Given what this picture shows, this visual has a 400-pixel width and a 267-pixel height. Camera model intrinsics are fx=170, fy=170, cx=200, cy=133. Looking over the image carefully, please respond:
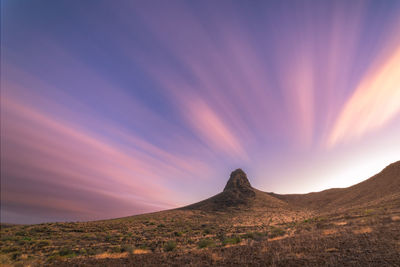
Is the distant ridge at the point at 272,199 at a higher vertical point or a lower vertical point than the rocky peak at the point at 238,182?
lower

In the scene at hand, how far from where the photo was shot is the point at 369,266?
23.6 ft

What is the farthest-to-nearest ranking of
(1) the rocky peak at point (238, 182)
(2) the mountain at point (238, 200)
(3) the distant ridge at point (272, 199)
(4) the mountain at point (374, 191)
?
(1) the rocky peak at point (238, 182)
(2) the mountain at point (238, 200)
(3) the distant ridge at point (272, 199)
(4) the mountain at point (374, 191)

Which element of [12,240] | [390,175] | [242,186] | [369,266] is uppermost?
[242,186]

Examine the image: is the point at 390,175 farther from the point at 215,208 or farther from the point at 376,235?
the point at 376,235

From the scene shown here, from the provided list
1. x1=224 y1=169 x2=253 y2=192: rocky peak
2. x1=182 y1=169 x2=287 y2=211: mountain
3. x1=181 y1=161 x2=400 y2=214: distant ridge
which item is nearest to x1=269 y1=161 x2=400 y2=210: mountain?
x1=181 y1=161 x2=400 y2=214: distant ridge

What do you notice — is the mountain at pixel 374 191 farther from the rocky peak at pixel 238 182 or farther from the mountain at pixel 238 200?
the rocky peak at pixel 238 182

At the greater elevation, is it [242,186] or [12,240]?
[242,186]

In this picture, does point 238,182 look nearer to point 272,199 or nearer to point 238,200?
point 272,199

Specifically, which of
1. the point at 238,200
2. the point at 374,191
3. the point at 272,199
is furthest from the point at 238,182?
the point at 374,191

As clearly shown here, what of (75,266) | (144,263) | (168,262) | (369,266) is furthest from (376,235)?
(75,266)

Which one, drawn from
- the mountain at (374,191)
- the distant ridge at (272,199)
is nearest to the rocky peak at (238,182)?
the distant ridge at (272,199)

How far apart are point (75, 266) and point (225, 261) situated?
35.2ft

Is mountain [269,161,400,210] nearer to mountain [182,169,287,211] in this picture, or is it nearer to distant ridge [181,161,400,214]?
distant ridge [181,161,400,214]

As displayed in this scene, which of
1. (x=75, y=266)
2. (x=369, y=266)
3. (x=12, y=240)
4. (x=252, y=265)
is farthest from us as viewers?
(x=12, y=240)
